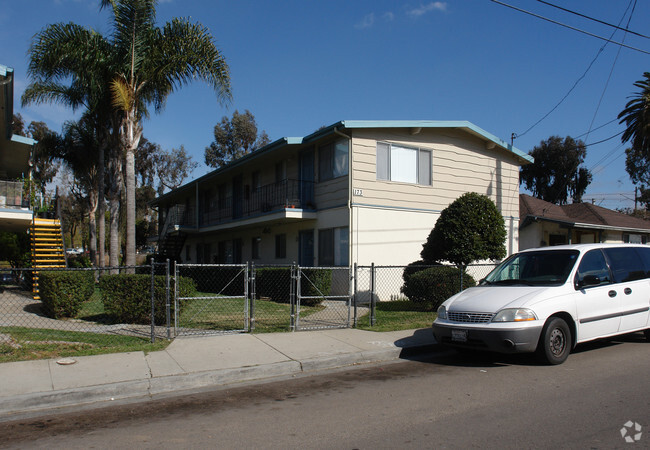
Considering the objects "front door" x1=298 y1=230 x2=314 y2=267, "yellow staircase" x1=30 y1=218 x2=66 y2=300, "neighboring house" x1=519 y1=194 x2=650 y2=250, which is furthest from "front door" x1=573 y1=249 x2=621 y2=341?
"yellow staircase" x1=30 y1=218 x2=66 y2=300

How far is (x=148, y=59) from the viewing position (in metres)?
16.2

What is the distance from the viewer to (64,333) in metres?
9.40

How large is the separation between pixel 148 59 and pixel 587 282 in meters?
14.4

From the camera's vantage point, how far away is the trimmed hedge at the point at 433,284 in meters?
12.8

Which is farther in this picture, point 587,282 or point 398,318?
point 398,318

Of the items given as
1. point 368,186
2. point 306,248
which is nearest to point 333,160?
point 368,186

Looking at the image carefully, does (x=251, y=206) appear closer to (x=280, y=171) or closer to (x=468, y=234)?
(x=280, y=171)

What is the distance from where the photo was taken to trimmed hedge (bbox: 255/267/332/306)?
1427 cm

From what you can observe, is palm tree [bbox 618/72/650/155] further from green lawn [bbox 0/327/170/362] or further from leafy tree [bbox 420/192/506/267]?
green lawn [bbox 0/327/170/362]

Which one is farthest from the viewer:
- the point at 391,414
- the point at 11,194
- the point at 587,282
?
the point at 11,194

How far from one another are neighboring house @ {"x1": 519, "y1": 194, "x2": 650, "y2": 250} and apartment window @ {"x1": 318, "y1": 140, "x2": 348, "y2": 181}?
976 cm

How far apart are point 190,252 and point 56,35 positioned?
17.7 metres

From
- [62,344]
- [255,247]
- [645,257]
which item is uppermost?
[255,247]

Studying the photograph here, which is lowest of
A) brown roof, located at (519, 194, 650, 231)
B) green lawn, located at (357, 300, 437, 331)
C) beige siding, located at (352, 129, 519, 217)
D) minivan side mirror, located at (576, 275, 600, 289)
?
green lawn, located at (357, 300, 437, 331)
